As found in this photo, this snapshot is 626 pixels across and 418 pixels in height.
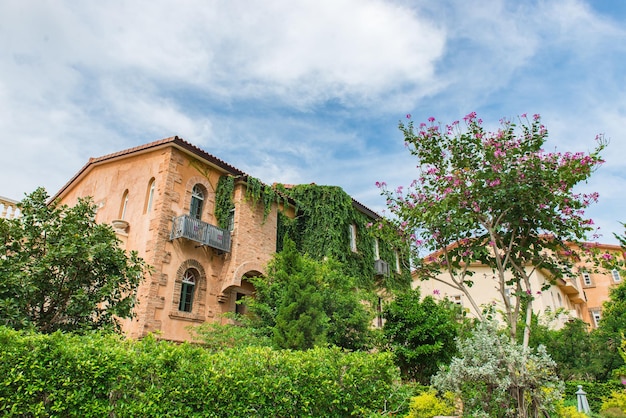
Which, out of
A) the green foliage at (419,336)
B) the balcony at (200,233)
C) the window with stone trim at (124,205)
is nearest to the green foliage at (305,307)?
the green foliage at (419,336)

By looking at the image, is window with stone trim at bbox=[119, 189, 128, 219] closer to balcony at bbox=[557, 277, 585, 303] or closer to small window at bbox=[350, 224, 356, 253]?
small window at bbox=[350, 224, 356, 253]

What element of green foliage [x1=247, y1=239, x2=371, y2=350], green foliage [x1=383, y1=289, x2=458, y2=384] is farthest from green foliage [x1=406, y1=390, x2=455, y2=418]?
green foliage [x1=383, y1=289, x2=458, y2=384]

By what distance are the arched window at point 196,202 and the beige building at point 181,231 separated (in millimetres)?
40

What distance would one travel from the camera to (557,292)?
38.9m

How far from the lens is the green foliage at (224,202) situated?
18.0m

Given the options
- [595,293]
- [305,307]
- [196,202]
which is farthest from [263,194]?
[595,293]

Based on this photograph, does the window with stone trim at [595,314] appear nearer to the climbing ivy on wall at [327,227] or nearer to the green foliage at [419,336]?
the climbing ivy on wall at [327,227]

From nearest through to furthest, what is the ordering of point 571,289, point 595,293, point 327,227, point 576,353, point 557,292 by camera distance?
point 327,227
point 576,353
point 557,292
point 571,289
point 595,293

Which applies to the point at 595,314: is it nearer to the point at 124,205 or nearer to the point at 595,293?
the point at 595,293

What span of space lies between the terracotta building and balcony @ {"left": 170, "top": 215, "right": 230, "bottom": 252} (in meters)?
0.04

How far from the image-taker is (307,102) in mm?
11383

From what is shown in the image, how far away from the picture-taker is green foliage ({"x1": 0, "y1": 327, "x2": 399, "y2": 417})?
5.55 meters

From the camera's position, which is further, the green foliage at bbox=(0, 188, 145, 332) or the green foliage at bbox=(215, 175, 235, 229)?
the green foliage at bbox=(215, 175, 235, 229)

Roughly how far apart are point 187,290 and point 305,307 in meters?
5.41
